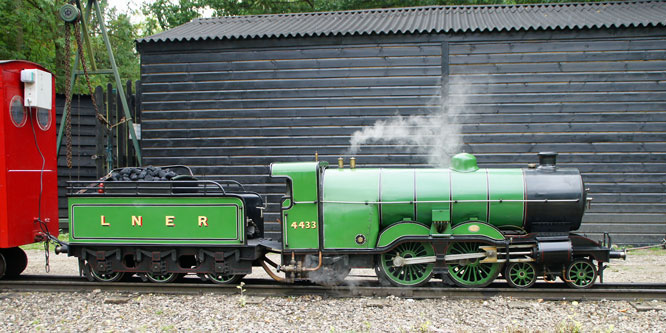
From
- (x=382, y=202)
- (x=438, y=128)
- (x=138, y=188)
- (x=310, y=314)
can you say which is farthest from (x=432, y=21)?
(x=310, y=314)

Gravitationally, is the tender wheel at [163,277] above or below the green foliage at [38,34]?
below

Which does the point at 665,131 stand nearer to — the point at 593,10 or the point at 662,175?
the point at 662,175

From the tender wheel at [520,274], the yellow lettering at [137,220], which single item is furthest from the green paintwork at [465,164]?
the yellow lettering at [137,220]

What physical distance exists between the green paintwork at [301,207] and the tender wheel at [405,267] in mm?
926

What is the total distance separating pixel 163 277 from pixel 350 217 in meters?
2.90

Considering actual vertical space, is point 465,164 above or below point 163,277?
above

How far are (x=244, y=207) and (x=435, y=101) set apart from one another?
548 cm

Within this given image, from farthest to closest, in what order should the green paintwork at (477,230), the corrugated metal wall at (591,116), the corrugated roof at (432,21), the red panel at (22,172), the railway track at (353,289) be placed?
the corrugated roof at (432,21) < the corrugated metal wall at (591,116) < the red panel at (22,172) < the green paintwork at (477,230) < the railway track at (353,289)

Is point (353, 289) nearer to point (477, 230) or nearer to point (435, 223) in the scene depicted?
point (435, 223)

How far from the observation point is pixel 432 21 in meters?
11.4

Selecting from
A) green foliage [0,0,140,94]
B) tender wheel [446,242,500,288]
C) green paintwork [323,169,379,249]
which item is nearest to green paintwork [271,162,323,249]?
green paintwork [323,169,379,249]

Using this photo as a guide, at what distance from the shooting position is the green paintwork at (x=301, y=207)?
6.45m

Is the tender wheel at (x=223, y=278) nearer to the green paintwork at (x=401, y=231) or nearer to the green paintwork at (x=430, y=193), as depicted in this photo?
the green paintwork at (x=401, y=231)

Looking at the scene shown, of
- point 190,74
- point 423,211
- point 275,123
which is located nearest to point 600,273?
point 423,211
